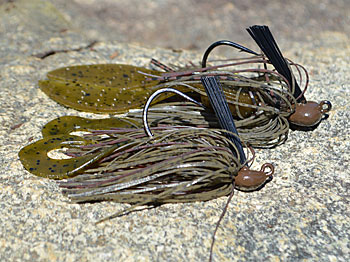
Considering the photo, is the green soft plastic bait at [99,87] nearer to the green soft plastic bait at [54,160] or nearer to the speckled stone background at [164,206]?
the speckled stone background at [164,206]

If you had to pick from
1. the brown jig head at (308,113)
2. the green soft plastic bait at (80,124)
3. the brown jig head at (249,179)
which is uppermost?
the brown jig head at (308,113)

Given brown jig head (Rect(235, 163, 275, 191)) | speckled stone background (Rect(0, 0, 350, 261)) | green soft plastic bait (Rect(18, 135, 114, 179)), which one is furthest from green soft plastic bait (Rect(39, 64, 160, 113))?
brown jig head (Rect(235, 163, 275, 191))

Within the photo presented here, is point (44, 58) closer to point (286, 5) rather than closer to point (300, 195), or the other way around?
point (300, 195)

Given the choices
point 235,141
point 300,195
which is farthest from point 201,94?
point 300,195

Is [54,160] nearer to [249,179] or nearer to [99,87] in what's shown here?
[99,87]

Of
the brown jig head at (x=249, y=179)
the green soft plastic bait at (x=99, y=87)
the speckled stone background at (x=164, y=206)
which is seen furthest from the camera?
the green soft plastic bait at (x=99, y=87)

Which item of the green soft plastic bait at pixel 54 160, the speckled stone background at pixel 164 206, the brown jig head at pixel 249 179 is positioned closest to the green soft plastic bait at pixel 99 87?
the speckled stone background at pixel 164 206

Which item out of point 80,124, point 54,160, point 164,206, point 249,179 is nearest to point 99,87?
point 80,124
